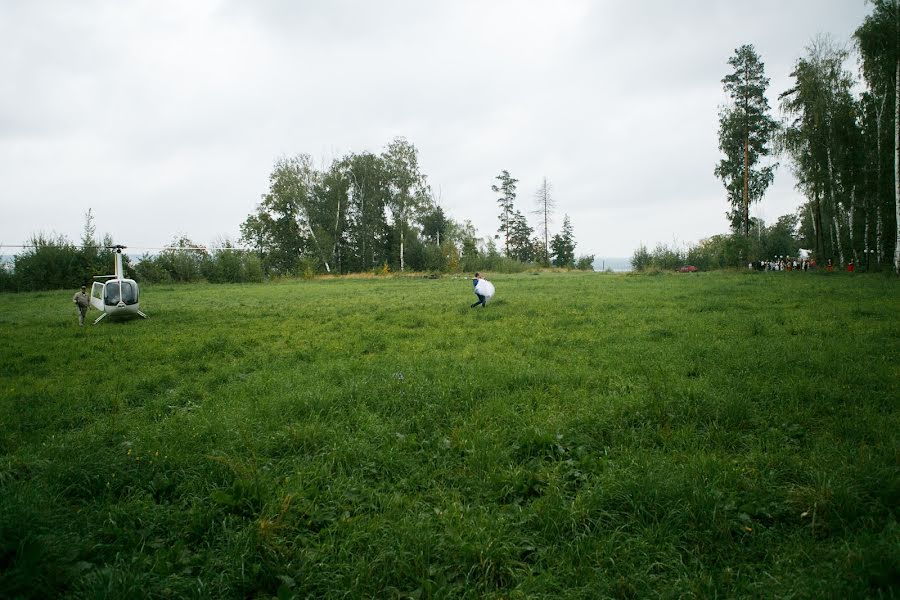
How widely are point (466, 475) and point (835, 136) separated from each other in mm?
39113

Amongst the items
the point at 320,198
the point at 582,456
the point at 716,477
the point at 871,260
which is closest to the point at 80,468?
the point at 582,456

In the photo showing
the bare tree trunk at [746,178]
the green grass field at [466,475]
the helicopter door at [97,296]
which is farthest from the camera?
the bare tree trunk at [746,178]

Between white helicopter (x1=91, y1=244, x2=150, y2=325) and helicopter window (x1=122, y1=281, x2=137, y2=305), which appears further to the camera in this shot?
helicopter window (x1=122, y1=281, x2=137, y2=305)

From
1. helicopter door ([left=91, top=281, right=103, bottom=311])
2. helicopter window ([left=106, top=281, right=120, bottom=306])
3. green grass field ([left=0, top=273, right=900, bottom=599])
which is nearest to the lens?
green grass field ([left=0, top=273, right=900, bottom=599])

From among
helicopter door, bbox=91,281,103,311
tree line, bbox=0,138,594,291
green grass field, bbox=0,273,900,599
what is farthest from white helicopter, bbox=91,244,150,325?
tree line, bbox=0,138,594,291

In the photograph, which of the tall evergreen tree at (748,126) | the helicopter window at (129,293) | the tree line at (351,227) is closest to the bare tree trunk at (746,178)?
the tall evergreen tree at (748,126)

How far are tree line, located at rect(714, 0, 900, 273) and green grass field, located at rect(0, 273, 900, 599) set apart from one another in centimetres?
2615

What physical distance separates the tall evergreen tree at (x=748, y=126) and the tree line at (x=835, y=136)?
70 millimetres

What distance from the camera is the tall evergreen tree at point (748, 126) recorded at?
3488 cm

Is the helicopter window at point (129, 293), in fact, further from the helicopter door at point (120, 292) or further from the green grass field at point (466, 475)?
the green grass field at point (466, 475)

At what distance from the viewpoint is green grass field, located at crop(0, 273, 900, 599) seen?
309 cm

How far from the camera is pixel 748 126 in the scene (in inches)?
1382

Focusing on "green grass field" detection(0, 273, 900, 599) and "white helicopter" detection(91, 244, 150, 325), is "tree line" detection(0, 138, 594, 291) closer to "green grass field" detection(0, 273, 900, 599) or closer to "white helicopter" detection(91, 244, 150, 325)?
"white helicopter" detection(91, 244, 150, 325)

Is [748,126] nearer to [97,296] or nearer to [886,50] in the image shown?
[886,50]
